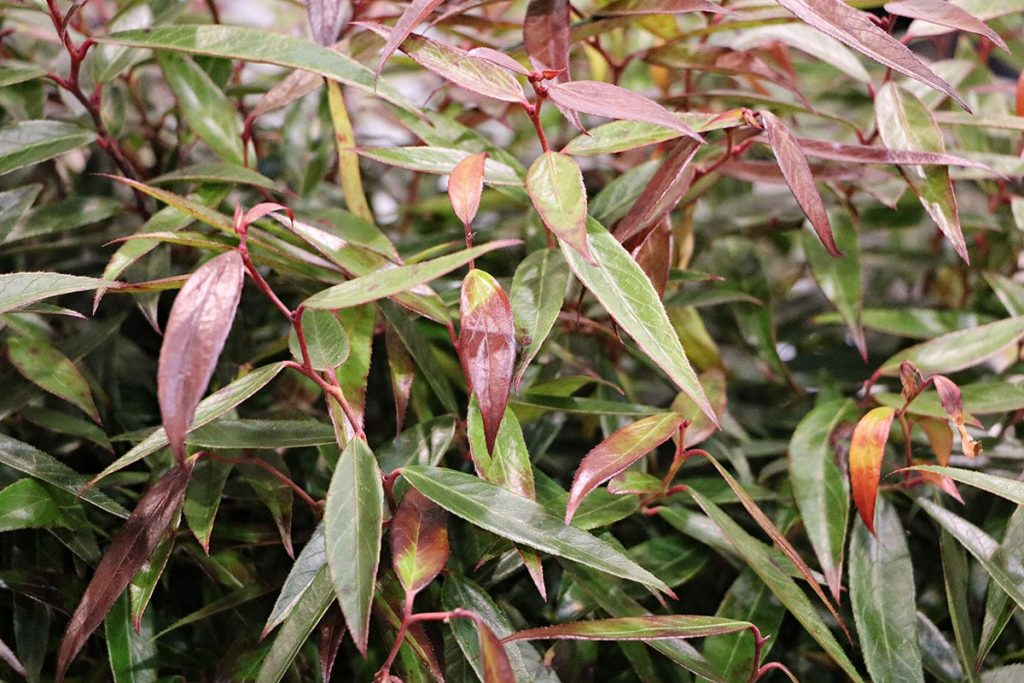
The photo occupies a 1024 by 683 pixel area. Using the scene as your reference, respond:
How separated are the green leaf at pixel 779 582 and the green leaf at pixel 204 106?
0.43m

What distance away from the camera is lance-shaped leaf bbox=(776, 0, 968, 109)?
49 centimetres

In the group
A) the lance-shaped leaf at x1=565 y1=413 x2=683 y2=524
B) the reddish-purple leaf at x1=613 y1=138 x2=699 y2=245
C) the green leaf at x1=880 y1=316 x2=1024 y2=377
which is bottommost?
the green leaf at x1=880 y1=316 x2=1024 y2=377

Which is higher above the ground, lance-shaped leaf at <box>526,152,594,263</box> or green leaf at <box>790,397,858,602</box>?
lance-shaped leaf at <box>526,152,594,263</box>

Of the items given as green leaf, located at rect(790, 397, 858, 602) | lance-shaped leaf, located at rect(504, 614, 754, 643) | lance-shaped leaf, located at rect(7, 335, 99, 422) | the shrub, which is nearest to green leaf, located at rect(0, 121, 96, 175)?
the shrub

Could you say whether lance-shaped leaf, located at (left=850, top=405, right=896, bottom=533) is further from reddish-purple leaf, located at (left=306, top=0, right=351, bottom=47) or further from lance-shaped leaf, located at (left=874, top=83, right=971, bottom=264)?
reddish-purple leaf, located at (left=306, top=0, right=351, bottom=47)

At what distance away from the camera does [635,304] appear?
47cm

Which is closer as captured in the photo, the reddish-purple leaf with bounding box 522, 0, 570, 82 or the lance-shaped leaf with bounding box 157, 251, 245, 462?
the lance-shaped leaf with bounding box 157, 251, 245, 462

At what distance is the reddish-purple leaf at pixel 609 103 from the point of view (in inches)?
17.8

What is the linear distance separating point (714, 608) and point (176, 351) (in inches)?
18.0

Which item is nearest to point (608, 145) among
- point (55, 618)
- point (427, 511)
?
point (427, 511)

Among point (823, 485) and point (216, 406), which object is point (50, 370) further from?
point (823, 485)

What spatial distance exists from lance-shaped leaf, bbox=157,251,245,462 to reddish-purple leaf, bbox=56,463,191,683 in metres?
0.12

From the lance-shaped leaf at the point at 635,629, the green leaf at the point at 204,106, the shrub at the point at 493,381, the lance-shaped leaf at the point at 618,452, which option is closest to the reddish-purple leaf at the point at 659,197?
the shrub at the point at 493,381

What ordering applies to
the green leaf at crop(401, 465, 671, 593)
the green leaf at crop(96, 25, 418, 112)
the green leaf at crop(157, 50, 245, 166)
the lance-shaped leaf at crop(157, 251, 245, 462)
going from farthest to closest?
1. the green leaf at crop(157, 50, 245, 166)
2. the green leaf at crop(96, 25, 418, 112)
3. the green leaf at crop(401, 465, 671, 593)
4. the lance-shaped leaf at crop(157, 251, 245, 462)
